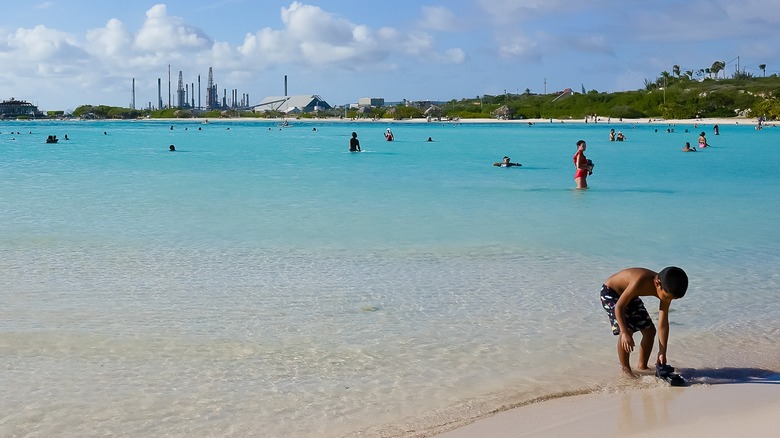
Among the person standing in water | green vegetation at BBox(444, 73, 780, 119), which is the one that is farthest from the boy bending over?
green vegetation at BBox(444, 73, 780, 119)

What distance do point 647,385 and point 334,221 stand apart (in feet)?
33.2

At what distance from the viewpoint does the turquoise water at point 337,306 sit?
18.8 ft

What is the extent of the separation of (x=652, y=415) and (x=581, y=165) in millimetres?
16692

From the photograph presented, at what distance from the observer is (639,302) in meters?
6.02

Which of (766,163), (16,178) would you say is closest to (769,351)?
(16,178)

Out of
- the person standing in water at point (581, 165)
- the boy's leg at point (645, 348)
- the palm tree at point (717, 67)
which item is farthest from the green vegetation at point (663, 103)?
the boy's leg at point (645, 348)

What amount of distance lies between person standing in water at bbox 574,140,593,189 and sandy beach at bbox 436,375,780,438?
46.3ft

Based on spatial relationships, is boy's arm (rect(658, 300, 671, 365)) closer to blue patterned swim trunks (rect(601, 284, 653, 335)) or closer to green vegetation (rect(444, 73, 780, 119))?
blue patterned swim trunks (rect(601, 284, 653, 335))

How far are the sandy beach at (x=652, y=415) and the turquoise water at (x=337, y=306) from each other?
0.26m

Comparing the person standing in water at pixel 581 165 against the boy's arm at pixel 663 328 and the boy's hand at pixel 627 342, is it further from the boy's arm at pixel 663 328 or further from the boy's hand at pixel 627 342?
the boy's hand at pixel 627 342

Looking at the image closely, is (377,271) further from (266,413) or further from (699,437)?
(699,437)

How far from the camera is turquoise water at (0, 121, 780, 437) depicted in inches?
225

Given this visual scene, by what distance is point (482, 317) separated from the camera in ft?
26.6

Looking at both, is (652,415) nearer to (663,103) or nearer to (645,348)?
(645,348)
